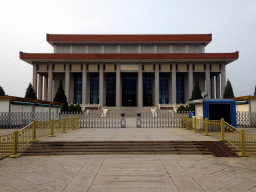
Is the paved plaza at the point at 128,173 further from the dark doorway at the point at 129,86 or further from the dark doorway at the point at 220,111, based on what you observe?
the dark doorway at the point at 129,86

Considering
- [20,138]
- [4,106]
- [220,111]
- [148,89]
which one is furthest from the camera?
[148,89]

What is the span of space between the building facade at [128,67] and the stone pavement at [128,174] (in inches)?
1806

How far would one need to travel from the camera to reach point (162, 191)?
16.8 ft

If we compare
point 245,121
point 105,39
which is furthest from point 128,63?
point 245,121

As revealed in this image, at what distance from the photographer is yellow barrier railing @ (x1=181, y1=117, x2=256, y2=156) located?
920 cm

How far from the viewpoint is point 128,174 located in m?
6.46

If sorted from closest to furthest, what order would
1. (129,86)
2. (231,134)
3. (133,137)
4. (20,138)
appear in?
(20,138)
(231,134)
(133,137)
(129,86)

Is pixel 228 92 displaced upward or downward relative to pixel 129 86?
downward

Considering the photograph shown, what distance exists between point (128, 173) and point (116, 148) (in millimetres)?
3773

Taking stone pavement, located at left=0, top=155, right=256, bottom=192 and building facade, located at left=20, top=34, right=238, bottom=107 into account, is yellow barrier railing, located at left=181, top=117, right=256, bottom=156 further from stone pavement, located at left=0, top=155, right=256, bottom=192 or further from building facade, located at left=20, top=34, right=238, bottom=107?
building facade, located at left=20, top=34, right=238, bottom=107

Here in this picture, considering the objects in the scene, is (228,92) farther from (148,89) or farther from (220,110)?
(220,110)

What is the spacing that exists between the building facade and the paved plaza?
4588 centimetres

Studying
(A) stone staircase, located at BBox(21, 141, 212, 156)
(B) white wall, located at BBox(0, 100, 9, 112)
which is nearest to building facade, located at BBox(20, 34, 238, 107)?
(B) white wall, located at BBox(0, 100, 9, 112)

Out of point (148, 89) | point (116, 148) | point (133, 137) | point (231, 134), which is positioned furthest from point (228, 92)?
point (116, 148)
